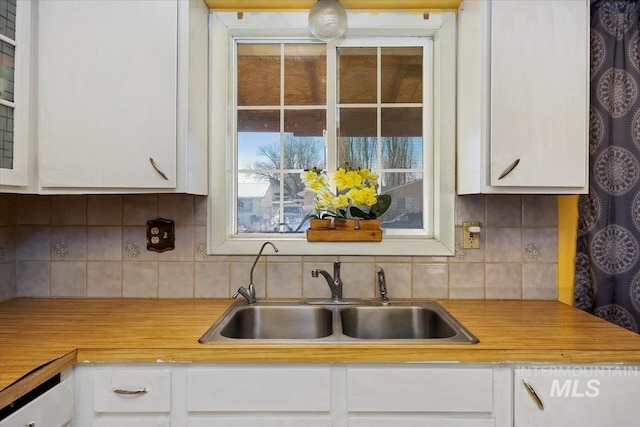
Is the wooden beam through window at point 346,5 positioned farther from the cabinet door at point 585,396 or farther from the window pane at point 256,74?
the cabinet door at point 585,396

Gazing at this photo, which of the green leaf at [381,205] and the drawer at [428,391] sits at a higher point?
the green leaf at [381,205]

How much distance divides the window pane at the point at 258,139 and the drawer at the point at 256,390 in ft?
3.36

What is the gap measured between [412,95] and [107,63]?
50.5 inches

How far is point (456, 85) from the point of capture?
1814 millimetres

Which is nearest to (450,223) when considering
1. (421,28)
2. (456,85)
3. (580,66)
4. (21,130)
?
(456,85)

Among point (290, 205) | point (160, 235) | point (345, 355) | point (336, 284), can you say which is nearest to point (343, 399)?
point (345, 355)

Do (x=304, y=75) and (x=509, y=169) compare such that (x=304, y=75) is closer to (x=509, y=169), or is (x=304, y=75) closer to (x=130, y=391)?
(x=509, y=169)

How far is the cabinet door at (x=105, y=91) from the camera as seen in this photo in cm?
150

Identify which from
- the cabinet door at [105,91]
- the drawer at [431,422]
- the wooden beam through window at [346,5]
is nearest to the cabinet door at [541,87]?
the wooden beam through window at [346,5]

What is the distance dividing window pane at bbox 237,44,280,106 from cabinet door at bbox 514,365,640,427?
5.02 feet

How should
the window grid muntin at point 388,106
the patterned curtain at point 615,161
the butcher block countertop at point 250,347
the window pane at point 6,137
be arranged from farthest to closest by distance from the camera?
the window grid muntin at point 388,106 → the patterned curtain at point 615,161 → the window pane at point 6,137 → the butcher block countertop at point 250,347

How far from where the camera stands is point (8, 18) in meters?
1.39

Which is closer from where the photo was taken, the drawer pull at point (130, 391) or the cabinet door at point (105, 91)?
the drawer pull at point (130, 391)

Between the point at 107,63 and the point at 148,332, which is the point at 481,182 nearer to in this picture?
the point at 148,332
